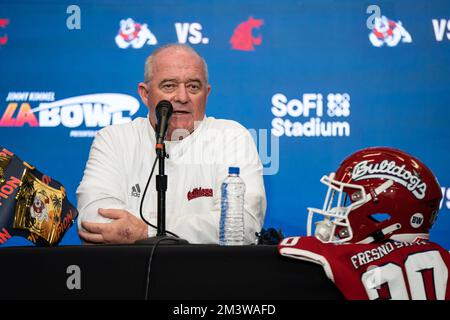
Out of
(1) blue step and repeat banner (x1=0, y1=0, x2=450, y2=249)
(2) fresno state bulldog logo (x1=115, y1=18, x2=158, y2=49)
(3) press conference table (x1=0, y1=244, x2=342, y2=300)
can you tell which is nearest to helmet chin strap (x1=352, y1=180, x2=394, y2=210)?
(3) press conference table (x1=0, y1=244, x2=342, y2=300)

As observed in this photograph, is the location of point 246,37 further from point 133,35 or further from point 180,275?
point 180,275

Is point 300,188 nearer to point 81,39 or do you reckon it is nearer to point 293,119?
point 293,119

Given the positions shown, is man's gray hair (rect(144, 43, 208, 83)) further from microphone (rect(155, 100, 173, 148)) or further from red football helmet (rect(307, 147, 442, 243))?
red football helmet (rect(307, 147, 442, 243))

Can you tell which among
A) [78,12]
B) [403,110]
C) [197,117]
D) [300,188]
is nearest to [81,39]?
[78,12]

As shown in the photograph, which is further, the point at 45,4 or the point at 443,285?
the point at 45,4

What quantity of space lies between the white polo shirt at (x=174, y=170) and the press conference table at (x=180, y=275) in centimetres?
78

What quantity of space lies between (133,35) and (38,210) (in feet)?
7.08

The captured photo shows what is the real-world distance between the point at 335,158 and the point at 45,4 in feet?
6.43

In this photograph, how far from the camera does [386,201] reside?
199 cm

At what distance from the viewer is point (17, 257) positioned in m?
1.95

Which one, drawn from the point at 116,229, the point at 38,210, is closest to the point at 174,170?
the point at 116,229

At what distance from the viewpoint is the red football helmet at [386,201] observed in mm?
1988

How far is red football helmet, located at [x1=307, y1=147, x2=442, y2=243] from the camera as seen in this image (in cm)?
199

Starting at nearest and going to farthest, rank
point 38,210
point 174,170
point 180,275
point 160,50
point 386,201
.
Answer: point 180,275 < point 386,201 < point 38,210 < point 174,170 < point 160,50
